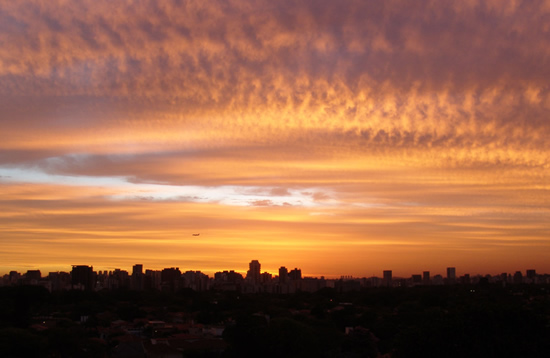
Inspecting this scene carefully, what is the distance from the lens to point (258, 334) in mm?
20828

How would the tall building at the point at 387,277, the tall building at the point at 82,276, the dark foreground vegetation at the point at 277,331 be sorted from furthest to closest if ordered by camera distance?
the tall building at the point at 387,277 → the tall building at the point at 82,276 → the dark foreground vegetation at the point at 277,331

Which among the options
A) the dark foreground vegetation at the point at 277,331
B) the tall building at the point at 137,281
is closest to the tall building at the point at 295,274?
the tall building at the point at 137,281

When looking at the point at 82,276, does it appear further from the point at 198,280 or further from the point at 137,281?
the point at 198,280

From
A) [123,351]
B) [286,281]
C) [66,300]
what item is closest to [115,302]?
[66,300]

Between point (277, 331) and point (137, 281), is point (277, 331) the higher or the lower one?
the lower one

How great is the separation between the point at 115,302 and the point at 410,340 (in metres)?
40.7

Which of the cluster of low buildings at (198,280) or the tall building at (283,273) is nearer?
the cluster of low buildings at (198,280)

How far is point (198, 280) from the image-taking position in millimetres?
93500

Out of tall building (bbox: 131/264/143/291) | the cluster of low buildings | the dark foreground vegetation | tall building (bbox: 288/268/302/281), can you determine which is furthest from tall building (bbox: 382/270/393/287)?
the dark foreground vegetation

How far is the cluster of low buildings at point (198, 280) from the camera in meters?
79.4

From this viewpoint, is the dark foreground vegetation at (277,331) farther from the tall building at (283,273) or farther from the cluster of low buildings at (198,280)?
the tall building at (283,273)

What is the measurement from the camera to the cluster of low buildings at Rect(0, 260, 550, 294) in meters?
79.4

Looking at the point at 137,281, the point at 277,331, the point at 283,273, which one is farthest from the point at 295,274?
the point at 277,331

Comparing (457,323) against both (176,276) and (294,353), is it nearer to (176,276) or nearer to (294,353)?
(294,353)
